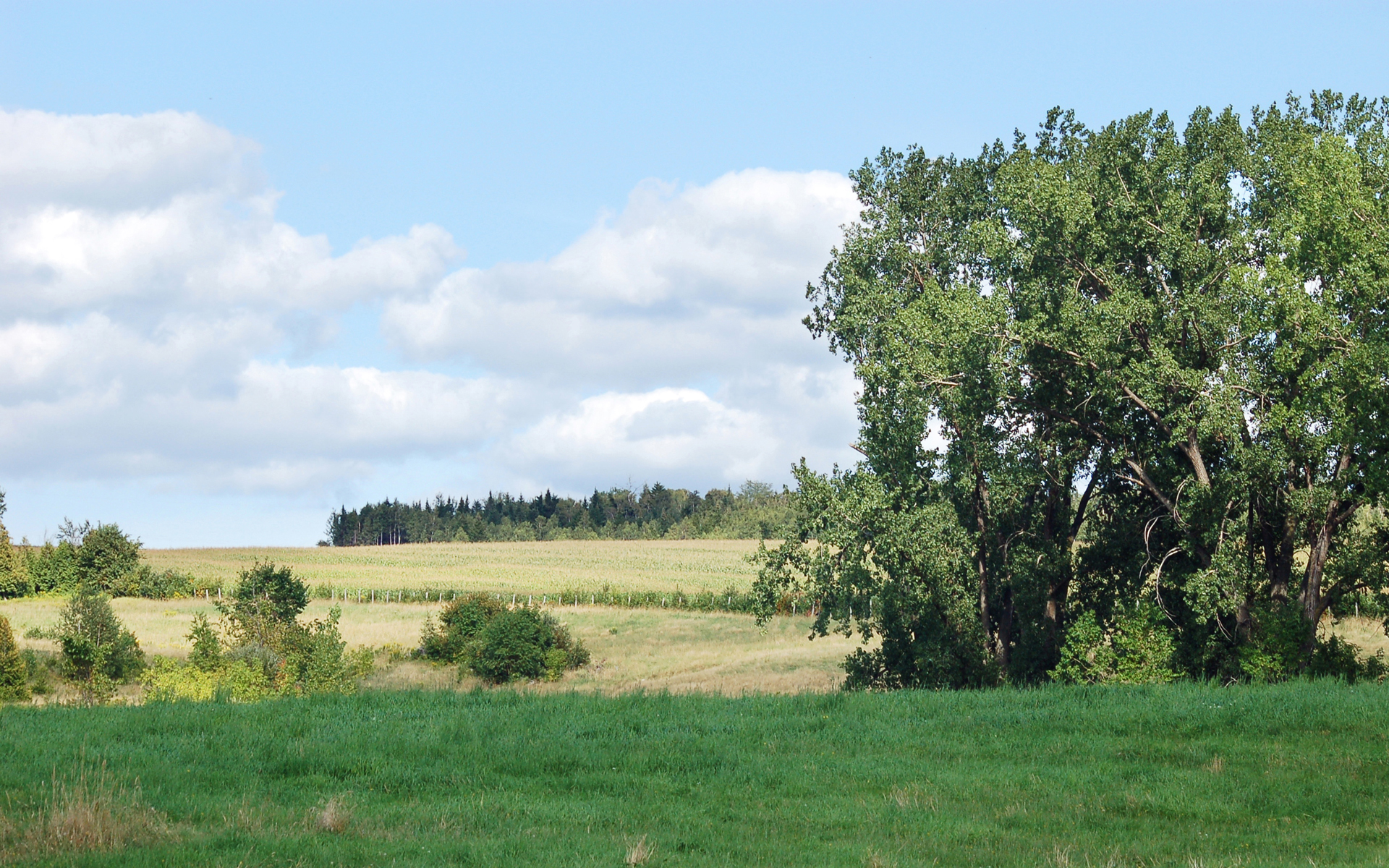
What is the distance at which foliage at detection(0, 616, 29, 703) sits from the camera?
41.2 metres

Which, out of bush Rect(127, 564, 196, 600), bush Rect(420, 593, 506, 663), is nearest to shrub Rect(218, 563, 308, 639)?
bush Rect(420, 593, 506, 663)

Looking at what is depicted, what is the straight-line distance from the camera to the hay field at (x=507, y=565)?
97.6 metres

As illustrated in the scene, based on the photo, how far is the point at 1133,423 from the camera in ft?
92.4

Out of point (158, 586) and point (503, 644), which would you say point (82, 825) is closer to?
point (503, 644)

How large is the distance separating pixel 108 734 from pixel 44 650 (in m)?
48.6

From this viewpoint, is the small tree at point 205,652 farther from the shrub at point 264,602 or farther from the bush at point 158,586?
the bush at point 158,586

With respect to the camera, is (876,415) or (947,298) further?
(876,415)

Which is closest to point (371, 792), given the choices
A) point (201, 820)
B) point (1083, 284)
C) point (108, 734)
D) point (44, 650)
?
point (201, 820)

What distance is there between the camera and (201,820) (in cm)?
1065

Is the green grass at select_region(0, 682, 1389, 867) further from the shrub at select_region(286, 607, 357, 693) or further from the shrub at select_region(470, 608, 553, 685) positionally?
the shrub at select_region(470, 608, 553, 685)

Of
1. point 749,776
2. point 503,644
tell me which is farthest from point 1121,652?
point 503,644

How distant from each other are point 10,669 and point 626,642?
31.0 metres

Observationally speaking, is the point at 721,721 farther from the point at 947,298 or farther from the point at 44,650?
the point at 44,650

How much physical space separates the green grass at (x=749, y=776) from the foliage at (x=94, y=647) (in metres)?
30.0
